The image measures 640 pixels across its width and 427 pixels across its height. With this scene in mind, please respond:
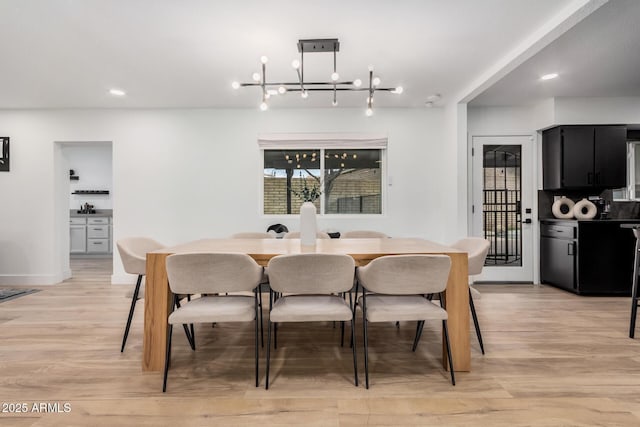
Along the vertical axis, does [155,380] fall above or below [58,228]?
below

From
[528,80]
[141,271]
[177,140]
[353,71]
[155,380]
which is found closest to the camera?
[155,380]

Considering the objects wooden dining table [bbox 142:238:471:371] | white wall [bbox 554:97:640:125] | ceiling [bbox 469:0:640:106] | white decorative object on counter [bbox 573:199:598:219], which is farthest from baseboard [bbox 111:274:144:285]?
white wall [bbox 554:97:640:125]

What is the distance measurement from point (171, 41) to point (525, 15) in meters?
2.85

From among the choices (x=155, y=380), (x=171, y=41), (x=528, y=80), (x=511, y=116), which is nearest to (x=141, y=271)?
(x=155, y=380)

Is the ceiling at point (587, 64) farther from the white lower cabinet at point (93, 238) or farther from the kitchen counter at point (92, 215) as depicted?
the kitchen counter at point (92, 215)

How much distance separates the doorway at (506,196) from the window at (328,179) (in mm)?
1447

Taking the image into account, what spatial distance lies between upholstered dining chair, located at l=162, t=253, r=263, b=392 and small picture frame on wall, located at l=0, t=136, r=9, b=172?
4775 millimetres

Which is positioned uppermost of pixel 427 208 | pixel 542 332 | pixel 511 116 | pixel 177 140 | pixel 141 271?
pixel 511 116

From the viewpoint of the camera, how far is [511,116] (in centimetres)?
481

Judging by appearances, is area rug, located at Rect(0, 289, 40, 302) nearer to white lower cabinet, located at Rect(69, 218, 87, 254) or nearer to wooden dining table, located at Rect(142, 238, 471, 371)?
white lower cabinet, located at Rect(69, 218, 87, 254)

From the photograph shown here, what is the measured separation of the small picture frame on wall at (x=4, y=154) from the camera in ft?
15.7

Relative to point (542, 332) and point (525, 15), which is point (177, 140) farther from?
point (542, 332)

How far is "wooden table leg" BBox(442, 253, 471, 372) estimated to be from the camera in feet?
7.07

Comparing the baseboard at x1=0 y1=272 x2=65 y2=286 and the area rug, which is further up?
the baseboard at x1=0 y1=272 x2=65 y2=286
